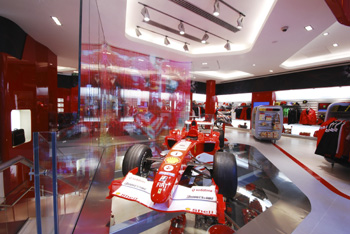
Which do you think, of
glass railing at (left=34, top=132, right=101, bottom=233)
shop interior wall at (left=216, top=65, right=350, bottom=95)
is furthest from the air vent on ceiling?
shop interior wall at (left=216, top=65, right=350, bottom=95)

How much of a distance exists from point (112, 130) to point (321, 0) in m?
5.67

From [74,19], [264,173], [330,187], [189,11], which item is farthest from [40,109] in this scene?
[330,187]

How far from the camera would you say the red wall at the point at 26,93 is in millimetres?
2637

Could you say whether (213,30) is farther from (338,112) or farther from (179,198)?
(179,198)

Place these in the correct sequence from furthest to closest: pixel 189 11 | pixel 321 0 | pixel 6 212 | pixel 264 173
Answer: pixel 189 11
pixel 264 173
pixel 321 0
pixel 6 212

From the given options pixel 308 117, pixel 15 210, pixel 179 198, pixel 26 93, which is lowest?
pixel 15 210

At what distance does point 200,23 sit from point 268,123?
13.9 ft

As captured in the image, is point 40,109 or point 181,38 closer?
point 40,109

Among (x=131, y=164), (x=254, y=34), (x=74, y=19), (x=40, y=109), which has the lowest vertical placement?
(x=131, y=164)

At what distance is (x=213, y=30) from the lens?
439 centimetres

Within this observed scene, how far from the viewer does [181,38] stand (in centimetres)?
496

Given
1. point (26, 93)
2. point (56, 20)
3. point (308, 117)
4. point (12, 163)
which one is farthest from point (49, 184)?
point (308, 117)

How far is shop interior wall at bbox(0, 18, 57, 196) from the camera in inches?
103

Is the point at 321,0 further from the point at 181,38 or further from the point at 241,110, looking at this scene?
the point at 241,110
